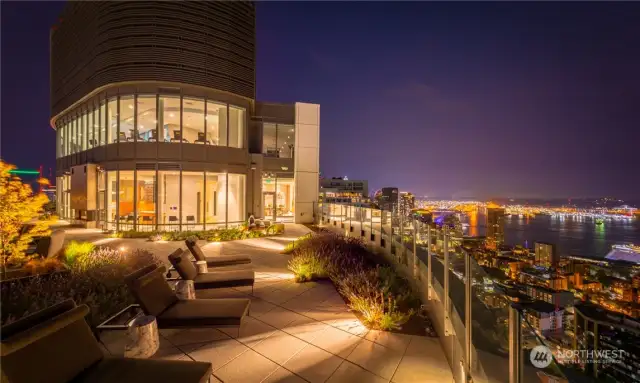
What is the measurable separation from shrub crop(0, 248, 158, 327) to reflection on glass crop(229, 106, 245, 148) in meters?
11.2

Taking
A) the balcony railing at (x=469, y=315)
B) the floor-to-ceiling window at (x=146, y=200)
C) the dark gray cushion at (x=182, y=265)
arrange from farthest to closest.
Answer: the floor-to-ceiling window at (x=146, y=200)
the dark gray cushion at (x=182, y=265)
the balcony railing at (x=469, y=315)

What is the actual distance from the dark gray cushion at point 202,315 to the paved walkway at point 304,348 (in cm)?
30

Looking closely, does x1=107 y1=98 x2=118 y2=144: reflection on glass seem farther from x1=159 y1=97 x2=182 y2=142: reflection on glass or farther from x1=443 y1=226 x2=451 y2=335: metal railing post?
x1=443 y1=226 x2=451 y2=335: metal railing post

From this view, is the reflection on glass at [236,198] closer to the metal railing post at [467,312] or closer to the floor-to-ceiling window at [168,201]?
the floor-to-ceiling window at [168,201]

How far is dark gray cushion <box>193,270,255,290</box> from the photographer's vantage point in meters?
5.46

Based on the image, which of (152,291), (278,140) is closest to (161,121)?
(278,140)

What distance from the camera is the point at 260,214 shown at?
18.5m

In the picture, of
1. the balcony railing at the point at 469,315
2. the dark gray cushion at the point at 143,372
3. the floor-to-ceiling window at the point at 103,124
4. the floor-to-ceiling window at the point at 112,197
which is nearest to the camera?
the balcony railing at the point at 469,315

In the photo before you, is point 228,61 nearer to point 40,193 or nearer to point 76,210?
point 40,193

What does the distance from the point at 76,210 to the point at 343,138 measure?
429ft

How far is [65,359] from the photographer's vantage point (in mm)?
2213

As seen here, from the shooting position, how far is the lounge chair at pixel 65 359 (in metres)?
1.91

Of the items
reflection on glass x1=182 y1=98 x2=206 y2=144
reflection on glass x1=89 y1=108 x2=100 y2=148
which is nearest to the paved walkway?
reflection on glass x1=182 y1=98 x2=206 y2=144

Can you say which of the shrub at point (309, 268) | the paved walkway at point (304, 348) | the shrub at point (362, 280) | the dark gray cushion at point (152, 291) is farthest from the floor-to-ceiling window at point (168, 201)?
the dark gray cushion at point (152, 291)
